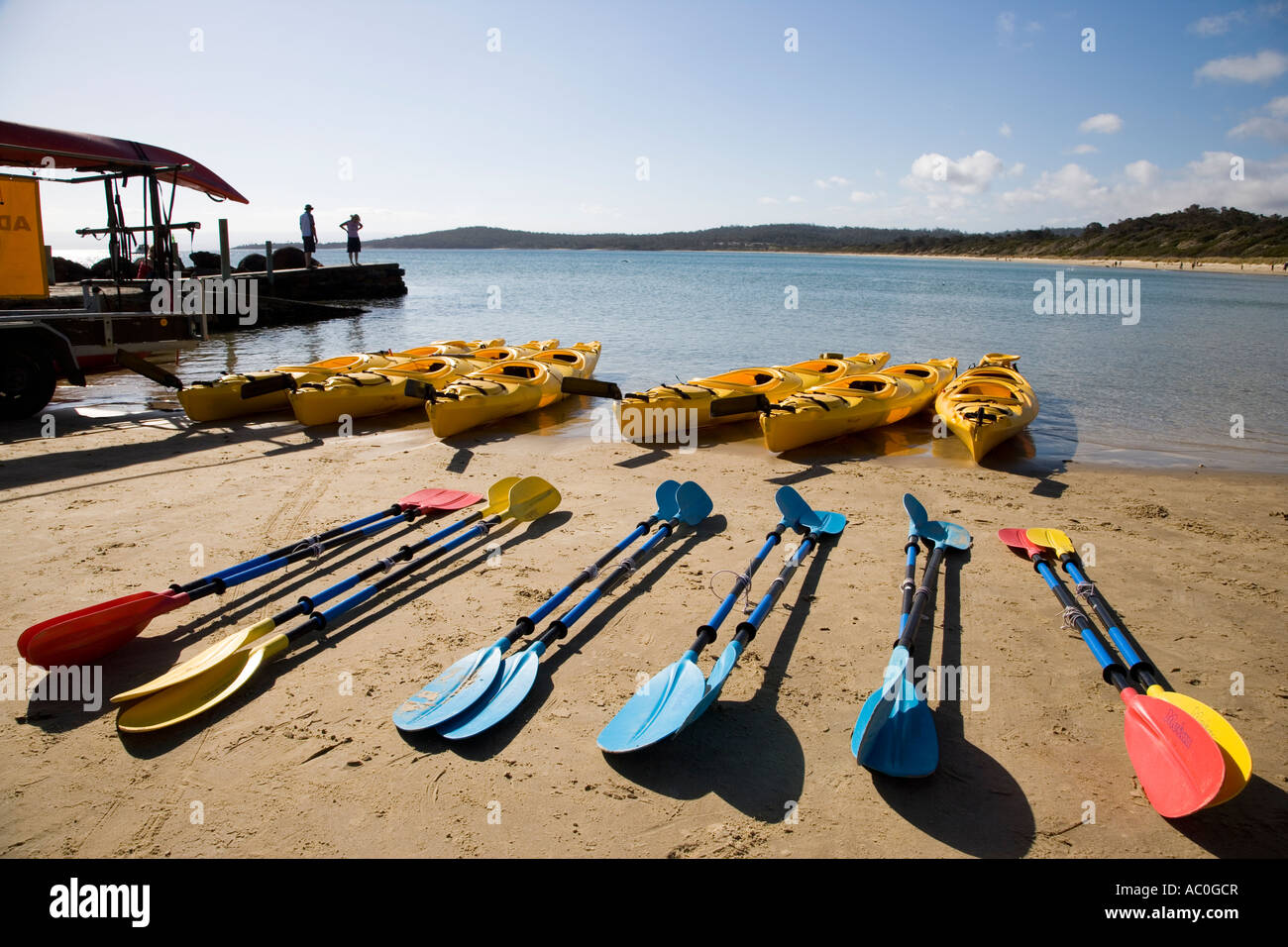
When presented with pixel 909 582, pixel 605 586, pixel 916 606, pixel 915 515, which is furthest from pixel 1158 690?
pixel 605 586

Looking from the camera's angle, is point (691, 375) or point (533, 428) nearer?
point (533, 428)

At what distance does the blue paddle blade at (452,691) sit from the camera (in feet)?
10.9

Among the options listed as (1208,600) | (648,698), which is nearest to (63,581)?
(648,698)

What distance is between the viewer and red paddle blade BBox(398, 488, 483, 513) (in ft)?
19.5

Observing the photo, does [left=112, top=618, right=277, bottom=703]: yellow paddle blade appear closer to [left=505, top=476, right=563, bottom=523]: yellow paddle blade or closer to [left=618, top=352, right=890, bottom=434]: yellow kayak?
[left=505, top=476, right=563, bottom=523]: yellow paddle blade

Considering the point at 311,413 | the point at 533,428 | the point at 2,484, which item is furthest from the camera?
the point at 533,428

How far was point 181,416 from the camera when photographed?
9.92 metres

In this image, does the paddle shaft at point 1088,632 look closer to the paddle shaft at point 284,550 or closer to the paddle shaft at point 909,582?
the paddle shaft at point 909,582

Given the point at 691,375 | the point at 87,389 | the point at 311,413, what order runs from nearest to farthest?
the point at 311,413 < the point at 87,389 < the point at 691,375

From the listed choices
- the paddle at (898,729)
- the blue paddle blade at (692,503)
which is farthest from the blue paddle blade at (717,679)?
the blue paddle blade at (692,503)

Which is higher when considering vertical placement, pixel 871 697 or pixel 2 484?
pixel 2 484
